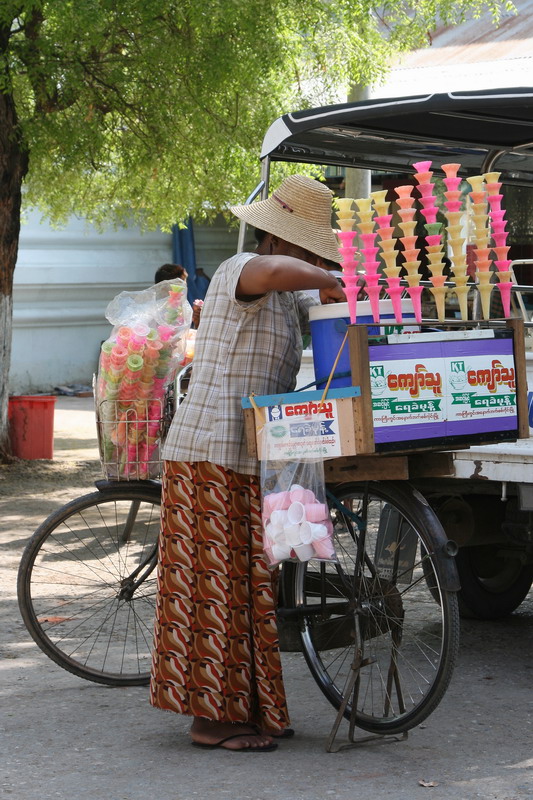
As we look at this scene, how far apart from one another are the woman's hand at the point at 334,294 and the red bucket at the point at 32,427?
22.6 feet

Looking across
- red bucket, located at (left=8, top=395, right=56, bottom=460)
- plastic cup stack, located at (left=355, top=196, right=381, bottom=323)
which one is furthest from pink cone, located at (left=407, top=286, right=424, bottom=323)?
red bucket, located at (left=8, top=395, right=56, bottom=460)

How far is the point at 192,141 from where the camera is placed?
9297 millimetres

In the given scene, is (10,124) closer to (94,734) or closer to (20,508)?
(20,508)

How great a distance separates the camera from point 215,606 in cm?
364

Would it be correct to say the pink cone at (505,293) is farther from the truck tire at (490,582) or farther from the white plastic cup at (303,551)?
the truck tire at (490,582)

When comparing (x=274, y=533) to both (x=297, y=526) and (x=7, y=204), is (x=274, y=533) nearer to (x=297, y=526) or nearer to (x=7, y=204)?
(x=297, y=526)

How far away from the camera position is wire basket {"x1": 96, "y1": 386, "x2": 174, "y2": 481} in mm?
4145

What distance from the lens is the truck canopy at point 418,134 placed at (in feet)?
14.2

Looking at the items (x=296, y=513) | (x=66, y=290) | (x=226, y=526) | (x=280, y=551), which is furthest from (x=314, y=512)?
(x=66, y=290)

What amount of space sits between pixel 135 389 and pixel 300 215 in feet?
3.16

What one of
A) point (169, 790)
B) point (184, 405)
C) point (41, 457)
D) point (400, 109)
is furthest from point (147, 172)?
point (169, 790)

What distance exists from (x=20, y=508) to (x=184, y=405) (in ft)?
16.1

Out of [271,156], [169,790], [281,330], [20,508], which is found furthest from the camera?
[20,508]

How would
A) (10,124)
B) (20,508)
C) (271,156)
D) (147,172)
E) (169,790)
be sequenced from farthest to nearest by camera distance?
1. (147,172)
2. (10,124)
3. (20,508)
4. (271,156)
5. (169,790)
